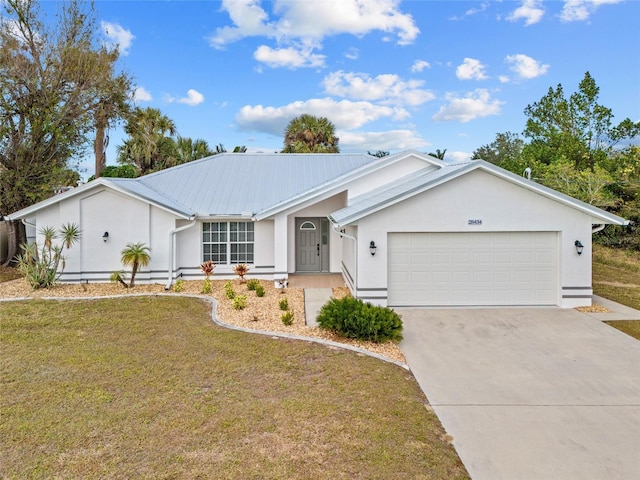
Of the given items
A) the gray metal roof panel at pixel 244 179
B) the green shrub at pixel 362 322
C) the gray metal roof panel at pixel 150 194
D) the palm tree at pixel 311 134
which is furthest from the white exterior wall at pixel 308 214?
the palm tree at pixel 311 134

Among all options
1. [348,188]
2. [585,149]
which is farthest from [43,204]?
[585,149]

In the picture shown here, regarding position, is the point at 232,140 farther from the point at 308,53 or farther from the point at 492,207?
the point at 492,207

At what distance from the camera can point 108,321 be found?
1014 centimetres

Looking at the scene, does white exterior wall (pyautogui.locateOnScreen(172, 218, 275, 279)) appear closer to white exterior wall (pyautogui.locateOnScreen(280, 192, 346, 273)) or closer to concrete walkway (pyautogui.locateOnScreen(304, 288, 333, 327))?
white exterior wall (pyautogui.locateOnScreen(280, 192, 346, 273))

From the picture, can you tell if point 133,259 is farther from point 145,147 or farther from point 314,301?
point 145,147

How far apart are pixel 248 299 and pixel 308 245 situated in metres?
4.94

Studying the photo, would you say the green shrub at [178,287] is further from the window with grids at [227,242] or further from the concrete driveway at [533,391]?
the concrete driveway at [533,391]

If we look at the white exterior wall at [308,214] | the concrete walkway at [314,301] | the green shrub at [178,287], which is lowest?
the concrete walkway at [314,301]

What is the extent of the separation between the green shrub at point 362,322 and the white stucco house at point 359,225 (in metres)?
2.59

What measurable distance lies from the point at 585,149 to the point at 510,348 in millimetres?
28874

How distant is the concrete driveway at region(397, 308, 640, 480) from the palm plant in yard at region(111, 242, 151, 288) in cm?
912

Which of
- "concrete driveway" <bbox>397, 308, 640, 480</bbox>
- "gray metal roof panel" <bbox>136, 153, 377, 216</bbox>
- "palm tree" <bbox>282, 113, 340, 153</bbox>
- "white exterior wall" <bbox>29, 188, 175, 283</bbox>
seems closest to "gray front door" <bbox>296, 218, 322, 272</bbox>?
"gray metal roof panel" <bbox>136, 153, 377, 216</bbox>

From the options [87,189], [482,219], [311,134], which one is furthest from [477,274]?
[311,134]

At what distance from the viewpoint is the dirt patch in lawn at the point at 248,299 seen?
9.09 metres
